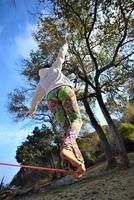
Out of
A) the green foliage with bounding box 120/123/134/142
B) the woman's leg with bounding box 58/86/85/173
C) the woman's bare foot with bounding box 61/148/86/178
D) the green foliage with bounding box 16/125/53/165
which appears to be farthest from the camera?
the green foliage with bounding box 16/125/53/165

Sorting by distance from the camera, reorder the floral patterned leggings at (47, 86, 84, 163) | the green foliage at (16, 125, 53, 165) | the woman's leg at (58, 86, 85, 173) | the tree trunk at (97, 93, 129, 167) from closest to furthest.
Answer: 1. the woman's leg at (58, 86, 85, 173)
2. the floral patterned leggings at (47, 86, 84, 163)
3. the tree trunk at (97, 93, 129, 167)
4. the green foliage at (16, 125, 53, 165)

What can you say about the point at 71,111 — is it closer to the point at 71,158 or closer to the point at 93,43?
the point at 71,158

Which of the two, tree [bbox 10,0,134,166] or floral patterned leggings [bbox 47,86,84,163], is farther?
tree [bbox 10,0,134,166]

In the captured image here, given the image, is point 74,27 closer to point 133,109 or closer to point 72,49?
point 72,49

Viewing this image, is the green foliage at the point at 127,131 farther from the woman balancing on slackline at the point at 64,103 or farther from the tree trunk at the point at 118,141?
the woman balancing on slackline at the point at 64,103

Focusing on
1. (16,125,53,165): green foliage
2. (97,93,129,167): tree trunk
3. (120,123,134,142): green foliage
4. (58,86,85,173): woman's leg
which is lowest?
(58,86,85,173): woman's leg

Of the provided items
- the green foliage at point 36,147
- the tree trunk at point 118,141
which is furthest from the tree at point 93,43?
the green foliage at point 36,147

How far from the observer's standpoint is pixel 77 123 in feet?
15.0

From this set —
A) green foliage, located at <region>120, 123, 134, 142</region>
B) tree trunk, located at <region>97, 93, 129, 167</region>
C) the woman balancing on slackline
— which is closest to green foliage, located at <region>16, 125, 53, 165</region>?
green foliage, located at <region>120, 123, 134, 142</region>

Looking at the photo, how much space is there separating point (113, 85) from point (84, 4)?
6238 millimetres

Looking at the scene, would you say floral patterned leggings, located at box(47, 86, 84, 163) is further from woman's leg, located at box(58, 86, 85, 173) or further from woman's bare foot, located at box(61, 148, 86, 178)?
woman's bare foot, located at box(61, 148, 86, 178)

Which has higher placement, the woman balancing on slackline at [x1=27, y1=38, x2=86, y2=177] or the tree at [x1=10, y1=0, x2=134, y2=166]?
the tree at [x1=10, y1=0, x2=134, y2=166]

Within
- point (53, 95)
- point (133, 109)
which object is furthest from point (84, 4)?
point (53, 95)

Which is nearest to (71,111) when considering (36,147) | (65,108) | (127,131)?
(65,108)
